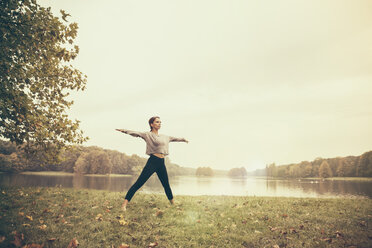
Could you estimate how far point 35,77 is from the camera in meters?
8.42

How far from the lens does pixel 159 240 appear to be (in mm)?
5219

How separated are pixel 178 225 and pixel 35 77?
26.5 ft

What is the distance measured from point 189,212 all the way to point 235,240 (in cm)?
244

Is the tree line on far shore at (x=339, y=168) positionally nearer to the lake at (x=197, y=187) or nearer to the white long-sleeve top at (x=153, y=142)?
the lake at (x=197, y=187)

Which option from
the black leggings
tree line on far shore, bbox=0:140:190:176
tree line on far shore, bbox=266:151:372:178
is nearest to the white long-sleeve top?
the black leggings

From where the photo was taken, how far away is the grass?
505cm

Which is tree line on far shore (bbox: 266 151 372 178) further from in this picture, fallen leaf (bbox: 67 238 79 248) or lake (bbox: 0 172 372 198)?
fallen leaf (bbox: 67 238 79 248)

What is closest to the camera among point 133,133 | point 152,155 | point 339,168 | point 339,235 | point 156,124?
point 339,235

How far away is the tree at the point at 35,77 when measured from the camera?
7.28 metres

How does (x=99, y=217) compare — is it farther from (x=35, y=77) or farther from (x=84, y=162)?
(x=84, y=162)

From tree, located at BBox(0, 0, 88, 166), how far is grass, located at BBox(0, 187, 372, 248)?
2609 mm

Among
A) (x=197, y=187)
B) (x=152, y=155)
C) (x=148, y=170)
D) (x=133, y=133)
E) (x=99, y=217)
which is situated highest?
(x=133, y=133)

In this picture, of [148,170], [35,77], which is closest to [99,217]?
[148,170]

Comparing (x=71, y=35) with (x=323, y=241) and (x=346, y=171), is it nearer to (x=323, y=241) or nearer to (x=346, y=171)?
(x=323, y=241)
